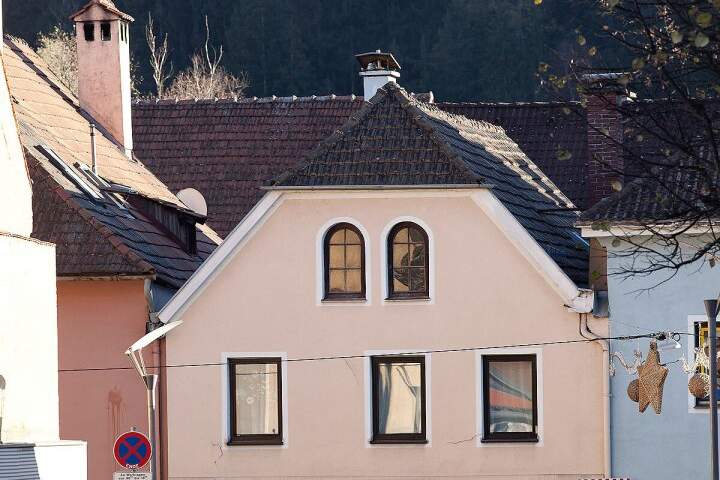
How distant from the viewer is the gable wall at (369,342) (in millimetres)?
29969

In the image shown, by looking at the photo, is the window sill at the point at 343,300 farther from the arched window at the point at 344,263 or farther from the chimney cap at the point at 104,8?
the chimney cap at the point at 104,8

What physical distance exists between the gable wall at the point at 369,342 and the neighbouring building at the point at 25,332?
3.73m

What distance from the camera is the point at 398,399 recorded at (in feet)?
100.0

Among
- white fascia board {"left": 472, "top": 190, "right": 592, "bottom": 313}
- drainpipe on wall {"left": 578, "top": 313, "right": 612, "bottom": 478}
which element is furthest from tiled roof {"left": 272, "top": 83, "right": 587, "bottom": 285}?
drainpipe on wall {"left": 578, "top": 313, "right": 612, "bottom": 478}

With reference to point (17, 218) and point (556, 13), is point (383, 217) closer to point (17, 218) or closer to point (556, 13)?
point (17, 218)

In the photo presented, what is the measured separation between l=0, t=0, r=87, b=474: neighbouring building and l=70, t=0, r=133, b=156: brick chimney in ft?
34.6

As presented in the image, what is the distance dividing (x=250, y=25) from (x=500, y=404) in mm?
59547

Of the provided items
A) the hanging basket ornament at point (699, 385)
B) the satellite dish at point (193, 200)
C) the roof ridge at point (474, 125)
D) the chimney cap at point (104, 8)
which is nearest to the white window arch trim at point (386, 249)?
the roof ridge at point (474, 125)

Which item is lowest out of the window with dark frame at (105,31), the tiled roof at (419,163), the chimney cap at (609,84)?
the chimney cap at (609,84)

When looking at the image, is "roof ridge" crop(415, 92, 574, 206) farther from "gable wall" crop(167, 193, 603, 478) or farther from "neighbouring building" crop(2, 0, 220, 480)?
"neighbouring building" crop(2, 0, 220, 480)

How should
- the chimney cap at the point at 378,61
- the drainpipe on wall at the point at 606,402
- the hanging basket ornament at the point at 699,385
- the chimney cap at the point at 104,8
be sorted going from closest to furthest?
the hanging basket ornament at the point at 699,385 → the drainpipe on wall at the point at 606,402 → the chimney cap at the point at 378,61 → the chimney cap at the point at 104,8

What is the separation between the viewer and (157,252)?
108 ft

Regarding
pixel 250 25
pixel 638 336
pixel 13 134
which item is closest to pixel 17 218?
pixel 13 134

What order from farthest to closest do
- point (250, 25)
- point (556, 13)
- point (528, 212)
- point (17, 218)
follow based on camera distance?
point (250, 25), point (556, 13), point (528, 212), point (17, 218)
